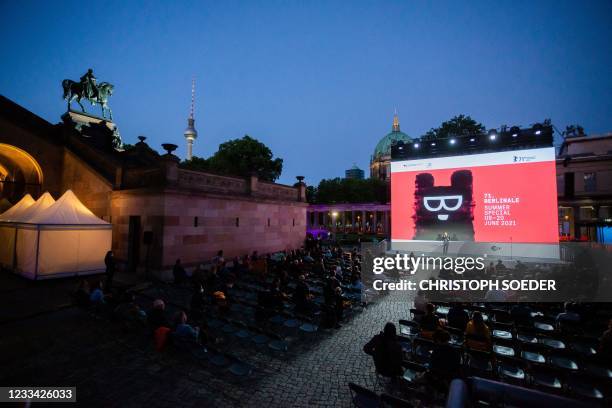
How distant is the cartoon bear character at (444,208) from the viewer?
19484 millimetres

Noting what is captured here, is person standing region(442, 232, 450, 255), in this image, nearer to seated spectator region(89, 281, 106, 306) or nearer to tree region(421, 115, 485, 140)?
seated spectator region(89, 281, 106, 306)

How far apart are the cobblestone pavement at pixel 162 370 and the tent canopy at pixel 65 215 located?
263 inches

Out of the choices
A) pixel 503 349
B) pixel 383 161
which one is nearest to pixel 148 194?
pixel 503 349

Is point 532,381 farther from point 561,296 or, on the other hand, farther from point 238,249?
point 238,249

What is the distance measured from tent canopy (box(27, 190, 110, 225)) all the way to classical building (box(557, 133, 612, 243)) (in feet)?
130

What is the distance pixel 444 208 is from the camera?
20156 mm

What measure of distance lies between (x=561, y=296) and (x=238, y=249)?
1622cm

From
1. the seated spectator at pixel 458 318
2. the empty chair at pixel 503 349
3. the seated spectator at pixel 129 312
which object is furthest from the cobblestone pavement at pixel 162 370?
the empty chair at pixel 503 349

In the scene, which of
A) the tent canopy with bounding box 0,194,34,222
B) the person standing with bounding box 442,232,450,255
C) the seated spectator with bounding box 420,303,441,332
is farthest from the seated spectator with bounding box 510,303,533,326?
the tent canopy with bounding box 0,194,34,222

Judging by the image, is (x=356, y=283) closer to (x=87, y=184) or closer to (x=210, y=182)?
(x=210, y=182)

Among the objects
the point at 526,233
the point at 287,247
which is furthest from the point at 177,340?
the point at 526,233

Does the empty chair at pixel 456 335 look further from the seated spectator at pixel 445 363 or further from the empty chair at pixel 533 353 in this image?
the seated spectator at pixel 445 363

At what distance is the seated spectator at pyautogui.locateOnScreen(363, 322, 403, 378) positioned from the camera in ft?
18.6

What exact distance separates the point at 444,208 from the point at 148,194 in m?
19.1
